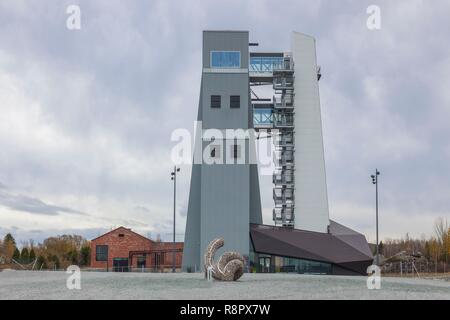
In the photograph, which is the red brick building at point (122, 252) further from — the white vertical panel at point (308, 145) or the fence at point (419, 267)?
the fence at point (419, 267)

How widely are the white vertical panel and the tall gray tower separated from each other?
19.6ft

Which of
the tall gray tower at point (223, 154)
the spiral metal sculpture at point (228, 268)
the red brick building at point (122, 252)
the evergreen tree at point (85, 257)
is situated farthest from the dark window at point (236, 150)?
the evergreen tree at point (85, 257)

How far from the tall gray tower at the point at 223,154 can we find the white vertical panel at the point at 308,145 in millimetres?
5966

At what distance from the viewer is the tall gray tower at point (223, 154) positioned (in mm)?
51031

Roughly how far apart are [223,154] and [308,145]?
33.7ft

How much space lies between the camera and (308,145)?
57.8m

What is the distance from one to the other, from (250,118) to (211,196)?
26.6 ft

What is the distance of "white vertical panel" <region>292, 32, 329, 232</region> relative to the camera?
5659cm

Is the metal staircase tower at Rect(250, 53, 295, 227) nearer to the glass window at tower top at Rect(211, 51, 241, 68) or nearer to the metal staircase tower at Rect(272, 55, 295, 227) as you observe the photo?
the metal staircase tower at Rect(272, 55, 295, 227)

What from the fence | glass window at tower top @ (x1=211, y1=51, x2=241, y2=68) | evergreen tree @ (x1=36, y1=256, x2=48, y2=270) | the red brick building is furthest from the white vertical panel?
evergreen tree @ (x1=36, y1=256, x2=48, y2=270)

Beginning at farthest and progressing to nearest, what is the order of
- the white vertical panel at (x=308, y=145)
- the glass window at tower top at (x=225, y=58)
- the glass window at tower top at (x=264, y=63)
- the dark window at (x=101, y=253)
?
1. the dark window at (x=101, y=253)
2. the glass window at tower top at (x=264, y=63)
3. the white vertical panel at (x=308, y=145)
4. the glass window at tower top at (x=225, y=58)

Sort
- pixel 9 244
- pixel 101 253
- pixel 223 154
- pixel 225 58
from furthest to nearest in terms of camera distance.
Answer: pixel 9 244
pixel 101 253
pixel 225 58
pixel 223 154

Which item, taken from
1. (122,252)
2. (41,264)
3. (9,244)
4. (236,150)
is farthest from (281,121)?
(9,244)

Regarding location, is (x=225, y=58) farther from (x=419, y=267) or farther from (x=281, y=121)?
(x=419, y=267)
